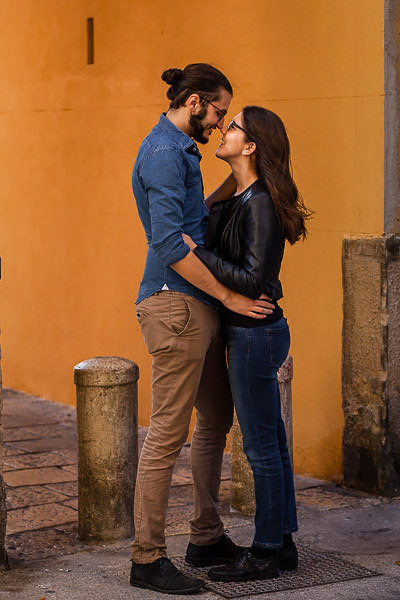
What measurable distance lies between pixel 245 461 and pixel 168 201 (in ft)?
6.19

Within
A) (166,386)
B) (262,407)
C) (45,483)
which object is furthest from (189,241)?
(45,483)

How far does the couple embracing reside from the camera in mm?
4395

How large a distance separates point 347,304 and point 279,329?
1751 millimetres

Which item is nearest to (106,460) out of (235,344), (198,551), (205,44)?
(198,551)

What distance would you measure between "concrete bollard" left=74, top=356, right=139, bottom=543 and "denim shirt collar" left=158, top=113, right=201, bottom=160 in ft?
4.23

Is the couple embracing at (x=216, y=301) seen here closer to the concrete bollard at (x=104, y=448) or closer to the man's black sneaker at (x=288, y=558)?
the man's black sneaker at (x=288, y=558)

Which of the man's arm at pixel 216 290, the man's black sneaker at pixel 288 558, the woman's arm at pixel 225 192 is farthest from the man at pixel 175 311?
the man's black sneaker at pixel 288 558

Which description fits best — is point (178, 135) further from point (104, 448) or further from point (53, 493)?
point (53, 493)

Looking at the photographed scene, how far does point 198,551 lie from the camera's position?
479cm

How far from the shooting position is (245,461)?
223 inches

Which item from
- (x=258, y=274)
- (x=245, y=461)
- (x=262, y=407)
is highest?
(x=258, y=274)

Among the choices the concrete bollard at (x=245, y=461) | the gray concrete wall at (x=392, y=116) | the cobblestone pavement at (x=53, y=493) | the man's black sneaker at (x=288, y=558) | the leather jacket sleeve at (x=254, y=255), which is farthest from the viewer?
the gray concrete wall at (x=392, y=116)

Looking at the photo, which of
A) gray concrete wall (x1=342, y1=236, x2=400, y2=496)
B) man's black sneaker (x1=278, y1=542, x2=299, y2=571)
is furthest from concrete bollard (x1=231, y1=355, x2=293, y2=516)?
man's black sneaker (x1=278, y1=542, x2=299, y2=571)

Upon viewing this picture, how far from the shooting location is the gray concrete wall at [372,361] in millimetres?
5965
